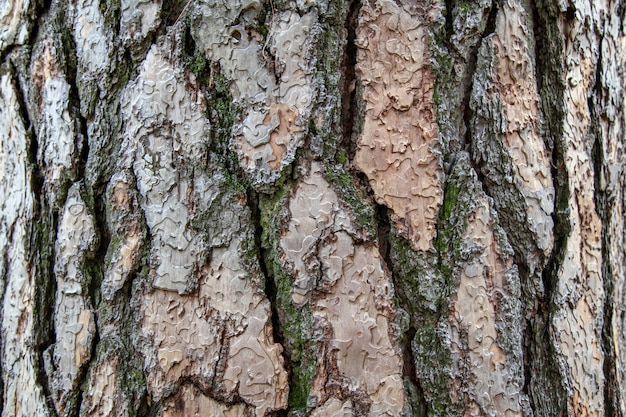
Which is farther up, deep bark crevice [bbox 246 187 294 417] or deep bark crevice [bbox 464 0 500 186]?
deep bark crevice [bbox 464 0 500 186]

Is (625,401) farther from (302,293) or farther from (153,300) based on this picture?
(153,300)

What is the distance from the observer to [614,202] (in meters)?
1.29

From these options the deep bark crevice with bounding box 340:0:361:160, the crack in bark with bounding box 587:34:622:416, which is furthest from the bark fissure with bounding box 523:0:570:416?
the deep bark crevice with bounding box 340:0:361:160

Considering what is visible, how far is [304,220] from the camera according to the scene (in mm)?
1047

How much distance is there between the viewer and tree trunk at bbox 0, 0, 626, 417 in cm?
104

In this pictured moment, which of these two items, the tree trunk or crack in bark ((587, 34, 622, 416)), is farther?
crack in bark ((587, 34, 622, 416))

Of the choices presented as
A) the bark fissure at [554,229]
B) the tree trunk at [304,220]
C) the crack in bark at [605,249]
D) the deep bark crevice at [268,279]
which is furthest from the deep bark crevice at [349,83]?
the crack in bark at [605,249]

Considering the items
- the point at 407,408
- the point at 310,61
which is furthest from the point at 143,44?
the point at 407,408

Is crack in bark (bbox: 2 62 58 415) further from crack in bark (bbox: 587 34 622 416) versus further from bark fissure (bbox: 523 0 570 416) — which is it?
crack in bark (bbox: 587 34 622 416)

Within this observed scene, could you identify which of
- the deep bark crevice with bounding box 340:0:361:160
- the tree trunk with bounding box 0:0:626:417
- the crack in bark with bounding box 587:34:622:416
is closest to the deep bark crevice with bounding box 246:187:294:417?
the tree trunk with bounding box 0:0:626:417

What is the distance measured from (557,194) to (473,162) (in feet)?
0.75

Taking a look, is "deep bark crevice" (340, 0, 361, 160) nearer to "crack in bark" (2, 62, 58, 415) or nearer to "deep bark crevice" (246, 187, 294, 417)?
"deep bark crevice" (246, 187, 294, 417)

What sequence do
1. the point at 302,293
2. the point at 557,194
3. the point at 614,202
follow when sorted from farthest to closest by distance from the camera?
the point at 614,202 → the point at 557,194 → the point at 302,293

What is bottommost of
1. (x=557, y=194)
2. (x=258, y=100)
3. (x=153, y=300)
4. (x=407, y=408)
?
(x=407, y=408)
